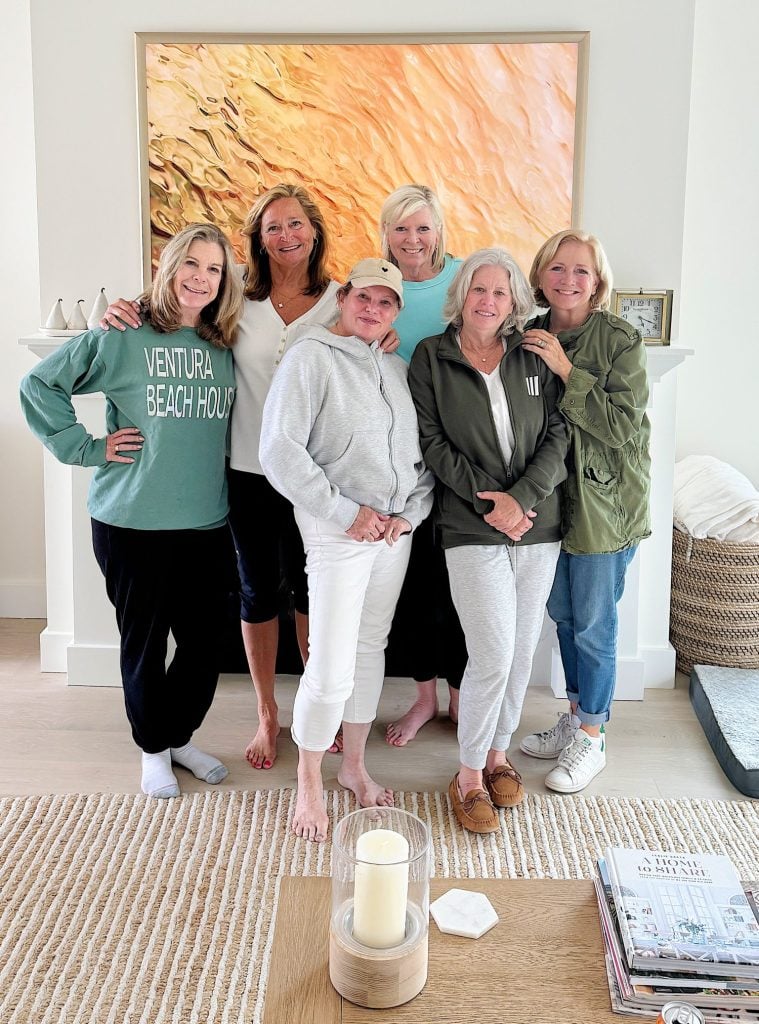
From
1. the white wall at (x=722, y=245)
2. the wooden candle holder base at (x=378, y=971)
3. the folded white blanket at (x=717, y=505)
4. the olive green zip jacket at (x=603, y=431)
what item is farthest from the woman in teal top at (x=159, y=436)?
the white wall at (x=722, y=245)

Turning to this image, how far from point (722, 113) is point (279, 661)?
2479 mm

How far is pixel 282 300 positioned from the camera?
241 centimetres

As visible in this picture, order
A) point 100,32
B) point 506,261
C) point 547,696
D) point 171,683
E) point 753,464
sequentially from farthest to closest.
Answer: point 753,464
point 547,696
point 100,32
point 171,683
point 506,261

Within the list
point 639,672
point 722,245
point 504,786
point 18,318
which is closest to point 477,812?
point 504,786

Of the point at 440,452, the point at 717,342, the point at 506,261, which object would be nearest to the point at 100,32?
the point at 506,261

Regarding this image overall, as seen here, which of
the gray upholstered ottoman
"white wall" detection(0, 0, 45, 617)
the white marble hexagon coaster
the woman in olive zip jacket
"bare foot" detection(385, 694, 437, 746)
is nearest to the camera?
the white marble hexagon coaster

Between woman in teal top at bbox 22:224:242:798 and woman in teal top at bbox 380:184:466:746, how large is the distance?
0.43 meters

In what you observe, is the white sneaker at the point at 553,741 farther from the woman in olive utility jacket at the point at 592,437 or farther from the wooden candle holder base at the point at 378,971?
the wooden candle holder base at the point at 378,971

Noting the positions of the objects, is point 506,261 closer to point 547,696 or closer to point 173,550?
point 173,550

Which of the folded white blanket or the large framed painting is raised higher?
the large framed painting

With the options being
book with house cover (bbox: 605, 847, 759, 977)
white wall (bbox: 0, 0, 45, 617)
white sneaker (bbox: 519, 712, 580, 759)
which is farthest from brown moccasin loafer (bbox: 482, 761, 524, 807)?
white wall (bbox: 0, 0, 45, 617)

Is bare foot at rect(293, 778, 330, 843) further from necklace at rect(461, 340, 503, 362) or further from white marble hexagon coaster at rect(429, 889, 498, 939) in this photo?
necklace at rect(461, 340, 503, 362)

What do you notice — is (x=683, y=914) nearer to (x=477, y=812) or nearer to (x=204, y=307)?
(x=477, y=812)

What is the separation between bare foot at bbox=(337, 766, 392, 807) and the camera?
2.39 meters
